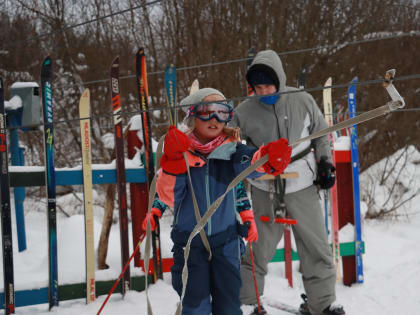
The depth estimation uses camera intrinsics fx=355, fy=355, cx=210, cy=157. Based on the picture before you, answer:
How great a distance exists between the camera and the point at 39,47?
20.6 feet

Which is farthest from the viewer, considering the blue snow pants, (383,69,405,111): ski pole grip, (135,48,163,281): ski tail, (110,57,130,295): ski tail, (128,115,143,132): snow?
(128,115,143,132): snow

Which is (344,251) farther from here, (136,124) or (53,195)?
(53,195)

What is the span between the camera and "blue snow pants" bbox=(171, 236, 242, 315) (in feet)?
5.75

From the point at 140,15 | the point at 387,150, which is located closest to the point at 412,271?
the point at 387,150

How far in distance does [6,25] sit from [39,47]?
829 mm

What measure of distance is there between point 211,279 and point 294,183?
958 mm

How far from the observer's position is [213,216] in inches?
70.9

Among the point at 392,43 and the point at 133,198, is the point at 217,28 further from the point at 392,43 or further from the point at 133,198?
the point at 133,198

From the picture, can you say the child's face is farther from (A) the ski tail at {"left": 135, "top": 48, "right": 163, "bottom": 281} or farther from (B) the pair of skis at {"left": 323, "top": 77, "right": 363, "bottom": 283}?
(B) the pair of skis at {"left": 323, "top": 77, "right": 363, "bottom": 283}

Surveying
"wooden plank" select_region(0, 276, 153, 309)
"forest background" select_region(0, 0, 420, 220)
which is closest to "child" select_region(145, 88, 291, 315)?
"wooden plank" select_region(0, 276, 153, 309)

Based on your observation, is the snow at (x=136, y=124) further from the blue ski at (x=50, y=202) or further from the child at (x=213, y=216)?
the child at (x=213, y=216)

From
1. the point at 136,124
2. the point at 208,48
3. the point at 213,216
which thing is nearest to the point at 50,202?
the point at 136,124

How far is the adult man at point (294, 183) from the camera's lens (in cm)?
237

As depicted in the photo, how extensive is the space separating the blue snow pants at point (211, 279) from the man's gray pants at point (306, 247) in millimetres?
681
